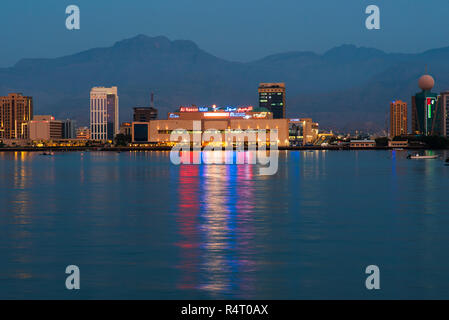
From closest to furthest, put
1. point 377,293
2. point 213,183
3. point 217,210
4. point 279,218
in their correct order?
point 377,293, point 279,218, point 217,210, point 213,183

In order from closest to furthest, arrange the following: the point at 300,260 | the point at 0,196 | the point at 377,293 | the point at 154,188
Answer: the point at 377,293 < the point at 300,260 < the point at 0,196 < the point at 154,188

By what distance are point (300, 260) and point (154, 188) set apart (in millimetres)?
41532

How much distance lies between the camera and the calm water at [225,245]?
2178 cm

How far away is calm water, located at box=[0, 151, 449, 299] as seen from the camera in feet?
71.5

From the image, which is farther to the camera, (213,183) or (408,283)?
(213,183)

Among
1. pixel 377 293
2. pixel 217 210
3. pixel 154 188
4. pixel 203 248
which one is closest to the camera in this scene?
pixel 377 293

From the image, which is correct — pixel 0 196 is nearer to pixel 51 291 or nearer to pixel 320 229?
pixel 320 229

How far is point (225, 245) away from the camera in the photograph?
2966cm
